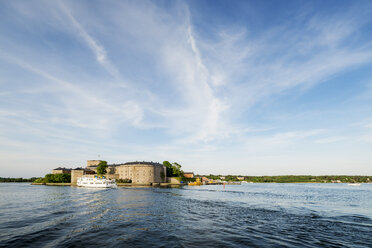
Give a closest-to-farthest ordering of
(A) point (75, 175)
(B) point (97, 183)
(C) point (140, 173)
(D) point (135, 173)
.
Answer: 1. (B) point (97, 183)
2. (C) point (140, 173)
3. (D) point (135, 173)
4. (A) point (75, 175)

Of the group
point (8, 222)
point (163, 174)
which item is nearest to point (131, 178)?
point (163, 174)

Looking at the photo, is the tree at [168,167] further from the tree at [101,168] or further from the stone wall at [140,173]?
the tree at [101,168]

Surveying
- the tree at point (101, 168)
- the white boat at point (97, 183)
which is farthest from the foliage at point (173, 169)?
the white boat at point (97, 183)

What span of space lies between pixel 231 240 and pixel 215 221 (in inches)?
269

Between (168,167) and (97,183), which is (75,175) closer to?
(97,183)

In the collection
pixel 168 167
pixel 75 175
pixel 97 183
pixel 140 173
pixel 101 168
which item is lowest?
pixel 97 183

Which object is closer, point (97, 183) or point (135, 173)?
point (97, 183)

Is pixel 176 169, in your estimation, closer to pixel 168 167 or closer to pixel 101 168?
pixel 168 167

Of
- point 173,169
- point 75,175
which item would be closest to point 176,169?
point 173,169

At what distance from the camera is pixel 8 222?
19922 millimetres

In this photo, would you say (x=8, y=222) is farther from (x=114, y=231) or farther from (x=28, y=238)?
(x=114, y=231)

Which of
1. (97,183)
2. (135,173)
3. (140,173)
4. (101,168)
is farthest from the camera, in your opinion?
(101,168)

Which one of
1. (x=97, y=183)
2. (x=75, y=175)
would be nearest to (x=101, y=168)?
(x=75, y=175)

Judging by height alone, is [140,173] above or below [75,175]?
above
